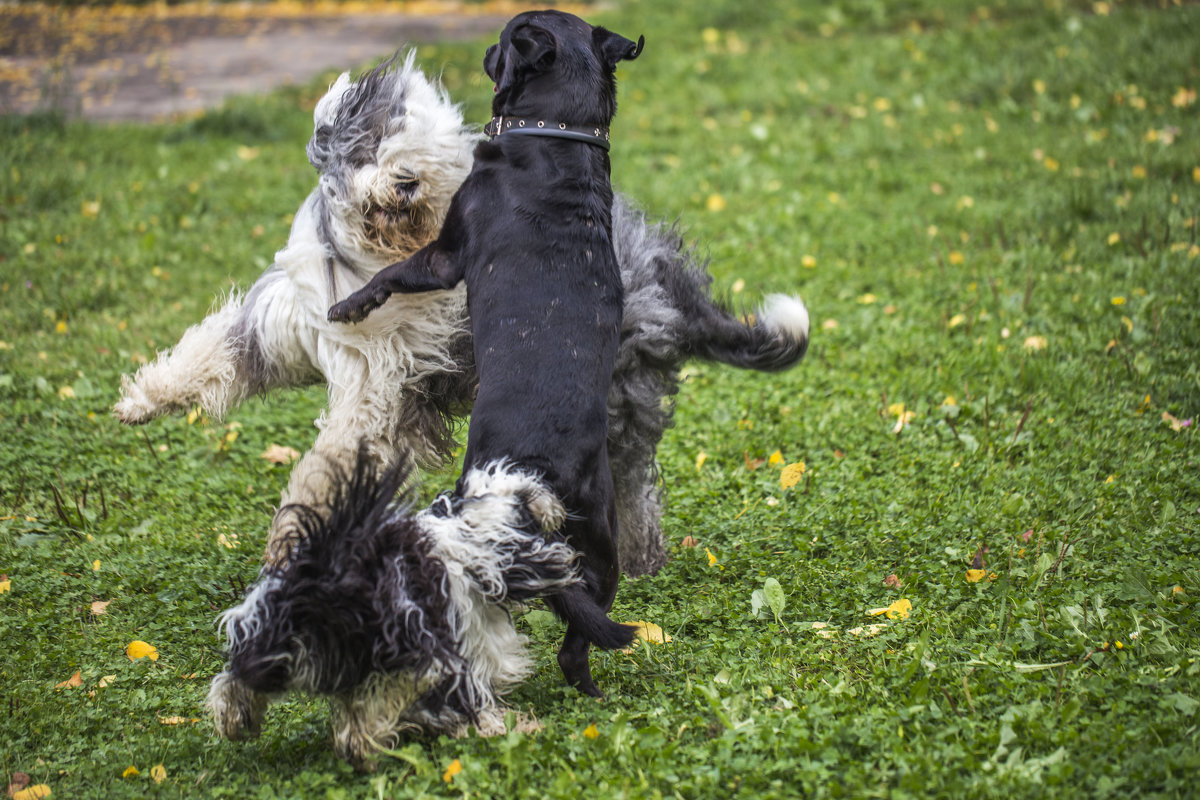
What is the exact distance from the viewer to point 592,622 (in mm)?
2762

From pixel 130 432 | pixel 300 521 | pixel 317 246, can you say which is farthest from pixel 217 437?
pixel 300 521

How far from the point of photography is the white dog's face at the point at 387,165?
325 centimetres

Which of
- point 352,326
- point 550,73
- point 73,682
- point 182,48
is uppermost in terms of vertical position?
point 182,48

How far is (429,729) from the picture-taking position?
2.74 m

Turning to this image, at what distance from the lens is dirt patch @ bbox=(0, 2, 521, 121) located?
33.1 ft

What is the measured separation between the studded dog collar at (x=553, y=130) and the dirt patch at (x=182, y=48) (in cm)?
651

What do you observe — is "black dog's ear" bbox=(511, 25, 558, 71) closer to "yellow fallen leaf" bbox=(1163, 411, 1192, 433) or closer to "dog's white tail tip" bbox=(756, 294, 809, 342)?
"dog's white tail tip" bbox=(756, 294, 809, 342)

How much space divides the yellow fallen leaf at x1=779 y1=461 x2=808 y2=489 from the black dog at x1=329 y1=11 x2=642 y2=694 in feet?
5.43

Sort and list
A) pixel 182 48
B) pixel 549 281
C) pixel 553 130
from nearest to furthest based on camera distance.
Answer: pixel 549 281, pixel 553 130, pixel 182 48

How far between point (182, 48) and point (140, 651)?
35.9ft

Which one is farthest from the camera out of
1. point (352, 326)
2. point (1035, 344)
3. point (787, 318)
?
point (1035, 344)

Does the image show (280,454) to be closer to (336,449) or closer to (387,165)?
(336,449)

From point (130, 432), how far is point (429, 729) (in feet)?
10.1

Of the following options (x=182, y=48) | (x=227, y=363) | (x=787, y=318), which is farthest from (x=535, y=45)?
(x=182, y=48)
